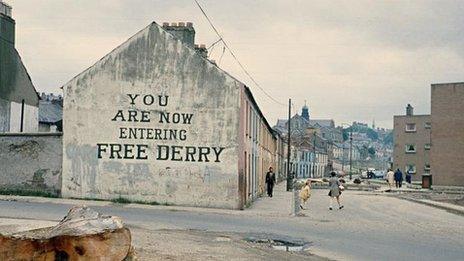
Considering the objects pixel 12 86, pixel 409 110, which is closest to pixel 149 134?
pixel 12 86

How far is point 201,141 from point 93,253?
17654 mm

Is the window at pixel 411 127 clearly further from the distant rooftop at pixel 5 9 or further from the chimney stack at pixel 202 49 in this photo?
the distant rooftop at pixel 5 9

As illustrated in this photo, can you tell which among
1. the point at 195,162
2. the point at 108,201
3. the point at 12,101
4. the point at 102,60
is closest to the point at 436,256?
the point at 195,162

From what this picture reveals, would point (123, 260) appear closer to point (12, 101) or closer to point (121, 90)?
point (121, 90)

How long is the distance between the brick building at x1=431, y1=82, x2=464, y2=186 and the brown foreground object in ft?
175

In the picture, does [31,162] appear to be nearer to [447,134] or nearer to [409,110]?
[447,134]

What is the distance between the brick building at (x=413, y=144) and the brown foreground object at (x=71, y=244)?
3125 inches

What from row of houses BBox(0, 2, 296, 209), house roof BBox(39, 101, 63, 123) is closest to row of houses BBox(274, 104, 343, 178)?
house roof BBox(39, 101, 63, 123)

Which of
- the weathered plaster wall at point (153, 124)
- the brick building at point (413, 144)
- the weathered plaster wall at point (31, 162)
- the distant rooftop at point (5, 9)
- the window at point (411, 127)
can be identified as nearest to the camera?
the weathered plaster wall at point (153, 124)

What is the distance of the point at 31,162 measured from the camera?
89.7ft

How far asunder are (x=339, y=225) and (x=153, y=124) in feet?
33.1

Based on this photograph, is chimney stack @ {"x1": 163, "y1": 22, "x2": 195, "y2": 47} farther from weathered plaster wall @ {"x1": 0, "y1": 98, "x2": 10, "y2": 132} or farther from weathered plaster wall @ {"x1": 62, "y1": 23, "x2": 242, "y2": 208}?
weathered plaster wall @ {"x1": 0, "y1": 98, "x2": 10, "y2": 132}

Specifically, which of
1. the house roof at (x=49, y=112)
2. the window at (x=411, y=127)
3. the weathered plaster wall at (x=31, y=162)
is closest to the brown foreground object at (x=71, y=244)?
the weathered plaster wall at (x=31, y=162)

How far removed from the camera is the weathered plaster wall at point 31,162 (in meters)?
27.1
